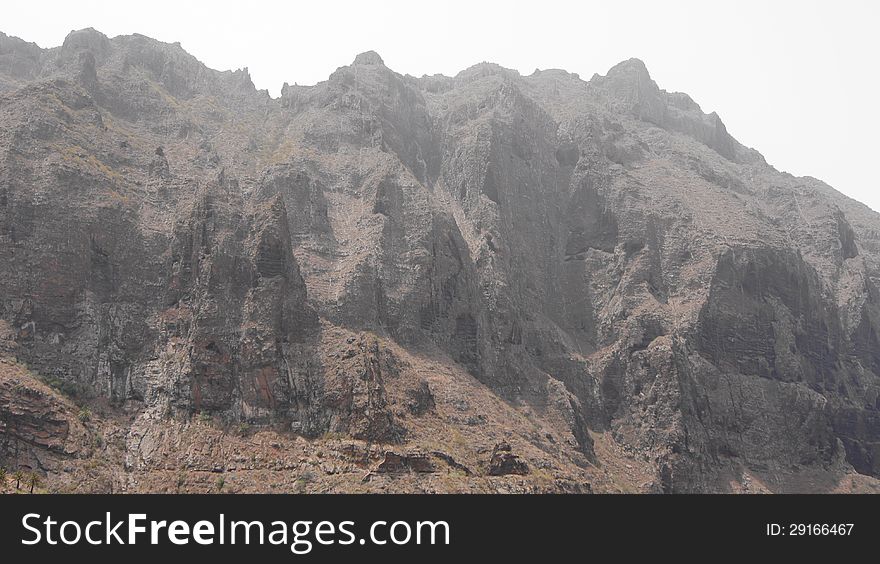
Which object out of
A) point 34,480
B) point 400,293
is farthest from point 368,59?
point 34,480

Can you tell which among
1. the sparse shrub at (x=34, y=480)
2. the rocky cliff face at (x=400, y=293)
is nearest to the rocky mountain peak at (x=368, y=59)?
the rocky cliff face at (x=400, y=293)

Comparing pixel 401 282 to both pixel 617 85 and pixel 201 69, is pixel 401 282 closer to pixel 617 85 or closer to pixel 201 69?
pixel 201 69

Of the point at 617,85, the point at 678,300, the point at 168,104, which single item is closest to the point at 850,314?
the point at 678,300

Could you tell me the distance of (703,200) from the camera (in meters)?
130

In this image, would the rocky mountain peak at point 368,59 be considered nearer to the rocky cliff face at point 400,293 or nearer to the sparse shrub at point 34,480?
the rocky cliff face at point 400,293

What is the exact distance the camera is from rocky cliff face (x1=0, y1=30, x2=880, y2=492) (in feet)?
248

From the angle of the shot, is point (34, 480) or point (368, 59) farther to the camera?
point (368, 59)

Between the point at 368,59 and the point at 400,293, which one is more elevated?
the point at 368,59

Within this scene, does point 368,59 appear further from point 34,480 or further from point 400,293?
point 34,480

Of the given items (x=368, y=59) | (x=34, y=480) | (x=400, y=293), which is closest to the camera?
(x=34, y=480)

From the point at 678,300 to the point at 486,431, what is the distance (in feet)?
145

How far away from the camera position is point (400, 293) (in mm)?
96875

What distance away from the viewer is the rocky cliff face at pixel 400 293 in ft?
248

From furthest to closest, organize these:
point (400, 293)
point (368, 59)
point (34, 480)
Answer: point (368, 59), point (400, 293), point (34, 480)
